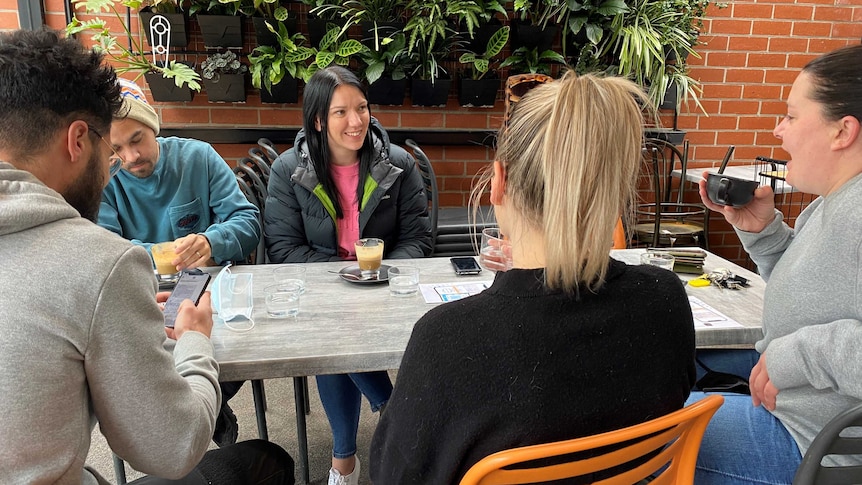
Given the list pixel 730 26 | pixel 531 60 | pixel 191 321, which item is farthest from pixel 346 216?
pixel 730 26

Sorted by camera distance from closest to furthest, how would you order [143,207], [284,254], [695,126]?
1. [143,207]
2. [284,254]
3. [695,126]

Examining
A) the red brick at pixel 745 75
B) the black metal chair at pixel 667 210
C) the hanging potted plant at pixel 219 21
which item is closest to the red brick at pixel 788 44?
the red brick at pixel 745 75

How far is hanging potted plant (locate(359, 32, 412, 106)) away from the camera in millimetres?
3178

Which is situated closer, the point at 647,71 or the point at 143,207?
the point at 143,207

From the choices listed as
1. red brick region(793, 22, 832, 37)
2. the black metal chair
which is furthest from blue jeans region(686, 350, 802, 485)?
red brick region(793, 22, 832, 37)

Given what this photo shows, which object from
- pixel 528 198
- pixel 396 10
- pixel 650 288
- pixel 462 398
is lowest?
pixel 462 398

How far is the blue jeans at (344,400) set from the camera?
71.7 inches

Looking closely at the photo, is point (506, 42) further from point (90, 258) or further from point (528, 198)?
point (90, 258)

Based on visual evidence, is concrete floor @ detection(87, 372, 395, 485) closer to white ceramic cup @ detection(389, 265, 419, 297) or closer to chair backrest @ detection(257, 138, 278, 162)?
white ceramic cup @ detection(389, 265, 419, 297)

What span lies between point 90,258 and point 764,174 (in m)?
3.33

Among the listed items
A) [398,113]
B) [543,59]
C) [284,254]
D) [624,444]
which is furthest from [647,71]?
[624,444]

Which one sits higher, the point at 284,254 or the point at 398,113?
the point at 398,113

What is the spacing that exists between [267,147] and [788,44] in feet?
11.1

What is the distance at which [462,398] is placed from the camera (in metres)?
0.79
